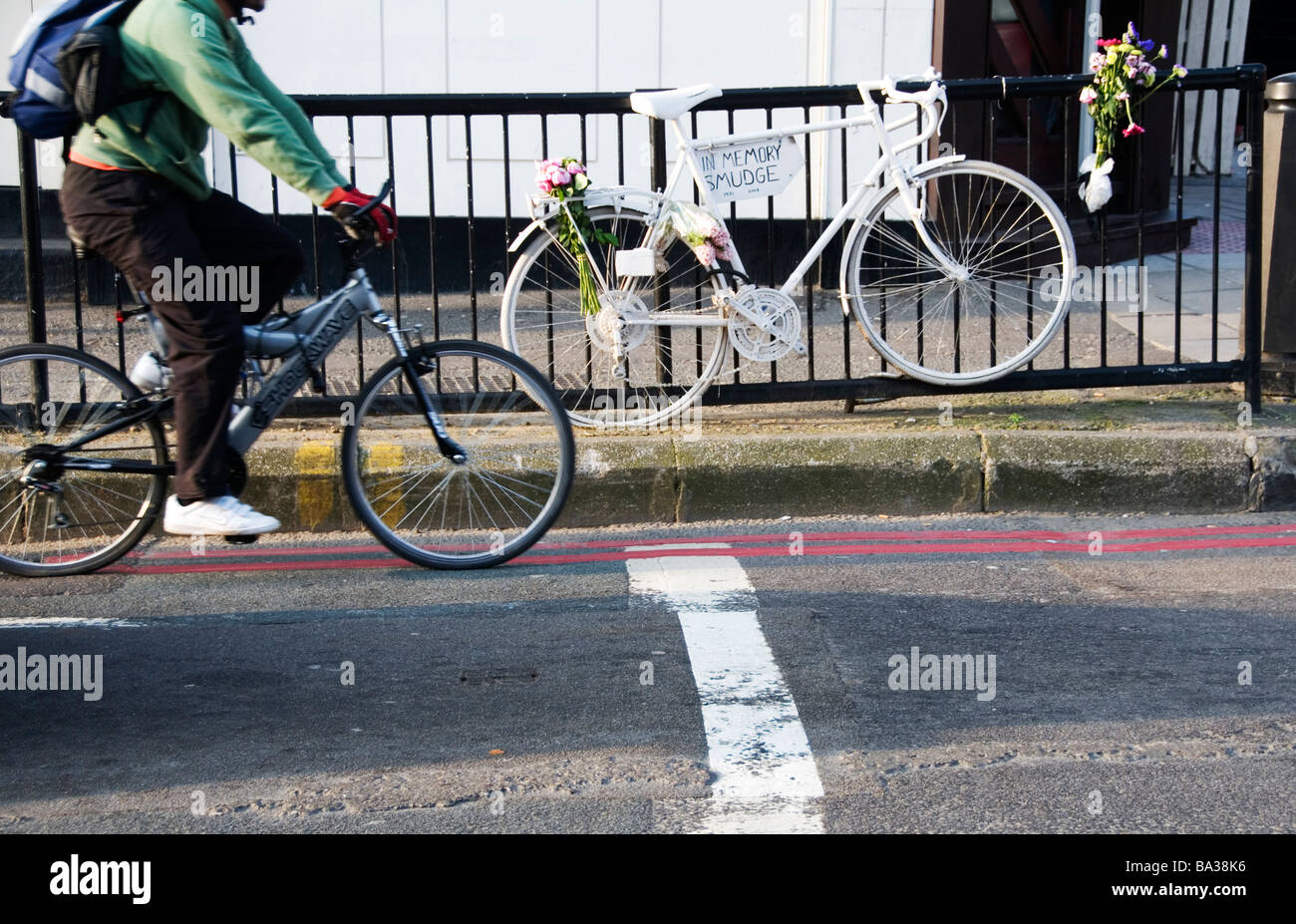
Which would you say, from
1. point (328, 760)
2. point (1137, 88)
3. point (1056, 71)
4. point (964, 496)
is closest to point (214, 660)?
point (328, 760)

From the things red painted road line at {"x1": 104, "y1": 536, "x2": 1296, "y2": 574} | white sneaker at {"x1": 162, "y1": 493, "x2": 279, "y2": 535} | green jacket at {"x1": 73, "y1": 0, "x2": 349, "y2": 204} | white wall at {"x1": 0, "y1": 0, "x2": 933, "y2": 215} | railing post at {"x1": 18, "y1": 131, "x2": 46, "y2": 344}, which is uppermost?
white wall at {"x1": 0, "y1": 0, "x2": 933, "y2": 215}

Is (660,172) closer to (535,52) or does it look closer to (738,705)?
(738,705)

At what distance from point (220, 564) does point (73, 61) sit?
1942mm

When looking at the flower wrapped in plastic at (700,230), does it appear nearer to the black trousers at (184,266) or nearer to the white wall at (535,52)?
the black trousers at (184,266)

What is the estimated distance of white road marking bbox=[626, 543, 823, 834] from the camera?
3355 millimetres

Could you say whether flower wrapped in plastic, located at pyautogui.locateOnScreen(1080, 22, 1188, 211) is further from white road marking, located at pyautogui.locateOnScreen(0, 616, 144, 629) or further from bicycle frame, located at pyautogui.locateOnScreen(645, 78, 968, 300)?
white road marking, located at pyautogui.locateOnScreen(0, 616, 144, 629)

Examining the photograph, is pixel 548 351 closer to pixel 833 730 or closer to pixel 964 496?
pixel 964 496

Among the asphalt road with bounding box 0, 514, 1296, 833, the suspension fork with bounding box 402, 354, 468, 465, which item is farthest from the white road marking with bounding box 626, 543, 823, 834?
the suspension fork with bounding box 402, 354, 468, 465

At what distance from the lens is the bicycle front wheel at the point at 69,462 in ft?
16.4

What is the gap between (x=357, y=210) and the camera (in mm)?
4613

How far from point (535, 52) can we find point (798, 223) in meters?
2.16

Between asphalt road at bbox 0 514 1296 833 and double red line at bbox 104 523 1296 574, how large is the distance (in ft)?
0.06

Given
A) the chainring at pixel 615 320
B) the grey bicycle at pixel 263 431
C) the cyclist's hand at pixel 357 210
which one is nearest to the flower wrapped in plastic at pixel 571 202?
the chainring at pixel 615 320

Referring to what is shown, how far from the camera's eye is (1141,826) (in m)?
3.26
